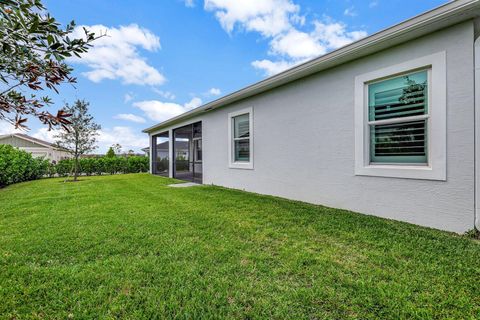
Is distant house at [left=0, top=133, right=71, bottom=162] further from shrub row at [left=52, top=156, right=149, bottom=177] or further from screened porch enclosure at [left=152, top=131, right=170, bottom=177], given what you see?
screened porch enclosure at [left=152, top=131, right=170, bottom=177]

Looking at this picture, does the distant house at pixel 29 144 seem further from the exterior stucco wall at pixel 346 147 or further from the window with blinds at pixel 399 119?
the window with blinds at pixel 399 119

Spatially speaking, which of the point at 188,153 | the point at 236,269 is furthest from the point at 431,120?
the point at 188,153

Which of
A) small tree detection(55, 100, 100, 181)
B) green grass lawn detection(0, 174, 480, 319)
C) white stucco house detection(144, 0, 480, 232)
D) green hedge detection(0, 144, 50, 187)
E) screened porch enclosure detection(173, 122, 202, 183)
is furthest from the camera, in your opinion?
small tree detection(55, 100, 100, 181)

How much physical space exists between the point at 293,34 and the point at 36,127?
1105 cm

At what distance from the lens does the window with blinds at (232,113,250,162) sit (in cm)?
803

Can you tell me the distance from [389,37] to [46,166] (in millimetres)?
19809

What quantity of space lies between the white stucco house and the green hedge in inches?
494

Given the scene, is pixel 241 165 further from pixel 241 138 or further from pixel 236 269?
pixel 236 269

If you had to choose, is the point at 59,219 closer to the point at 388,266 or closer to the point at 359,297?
the point at 359,297

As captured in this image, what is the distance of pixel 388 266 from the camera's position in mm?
2619

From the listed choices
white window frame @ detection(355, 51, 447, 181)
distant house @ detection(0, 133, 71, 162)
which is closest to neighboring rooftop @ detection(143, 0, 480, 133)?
white window frame @ detection(355, 51, 447, 181)

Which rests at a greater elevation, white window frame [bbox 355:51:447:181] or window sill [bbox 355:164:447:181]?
white window frame [bbox 355:51:447:181]

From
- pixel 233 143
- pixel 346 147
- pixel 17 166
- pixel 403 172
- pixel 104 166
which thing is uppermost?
pixel 233 143

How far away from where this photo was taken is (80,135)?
14.0 m
